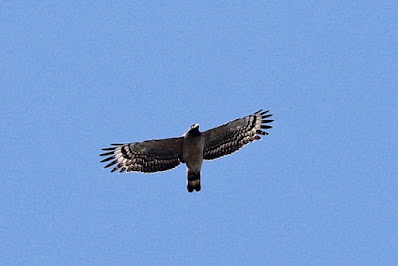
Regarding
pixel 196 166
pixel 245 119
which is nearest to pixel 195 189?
pixel 196 166

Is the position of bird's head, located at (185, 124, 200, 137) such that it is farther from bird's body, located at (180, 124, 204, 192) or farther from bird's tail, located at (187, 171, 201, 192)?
bird's tail, located at (187, 171, 201, 192)

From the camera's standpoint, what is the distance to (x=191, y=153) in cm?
2275

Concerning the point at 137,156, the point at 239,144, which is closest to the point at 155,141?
the point at 137,156

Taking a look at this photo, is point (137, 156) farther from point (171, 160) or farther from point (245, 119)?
point (245, 119)

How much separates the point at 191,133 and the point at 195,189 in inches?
67.1

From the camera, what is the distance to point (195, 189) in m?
23.2

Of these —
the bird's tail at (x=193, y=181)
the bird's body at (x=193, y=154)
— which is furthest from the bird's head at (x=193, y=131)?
the bird's tail at (x=193, y=181)

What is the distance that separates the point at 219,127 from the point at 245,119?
2.81 feet

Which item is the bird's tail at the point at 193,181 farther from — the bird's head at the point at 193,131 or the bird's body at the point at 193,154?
the bird's head at the point at 193,131

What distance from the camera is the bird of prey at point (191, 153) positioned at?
2286 centimetres

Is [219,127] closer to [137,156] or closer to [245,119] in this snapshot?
[245,119]

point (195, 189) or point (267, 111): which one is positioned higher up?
point (267, 111)

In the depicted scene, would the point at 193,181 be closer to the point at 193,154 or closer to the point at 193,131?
the point at 193,154

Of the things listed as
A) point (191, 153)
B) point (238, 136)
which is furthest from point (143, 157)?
point (238, 136)
